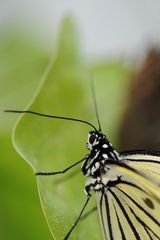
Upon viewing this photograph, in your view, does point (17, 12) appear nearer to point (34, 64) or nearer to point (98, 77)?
point (34, 64)

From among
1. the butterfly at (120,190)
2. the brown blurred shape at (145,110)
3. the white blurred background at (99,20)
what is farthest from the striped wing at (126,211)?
the white blurred background at (99,20)

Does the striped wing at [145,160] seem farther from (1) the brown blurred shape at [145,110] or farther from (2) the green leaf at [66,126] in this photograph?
(1) the brown blurred shape at [145,110]

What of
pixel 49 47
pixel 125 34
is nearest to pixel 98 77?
pixel 49 47

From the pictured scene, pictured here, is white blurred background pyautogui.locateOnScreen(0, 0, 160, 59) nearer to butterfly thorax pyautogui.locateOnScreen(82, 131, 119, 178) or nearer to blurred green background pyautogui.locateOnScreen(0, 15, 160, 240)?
blurred green background pyautogui.locateOnScreen(0, 15, 160, 240)

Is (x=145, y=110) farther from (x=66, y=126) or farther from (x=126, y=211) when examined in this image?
(x=126, y=211)

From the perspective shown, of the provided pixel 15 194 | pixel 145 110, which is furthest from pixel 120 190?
pixel 145 110

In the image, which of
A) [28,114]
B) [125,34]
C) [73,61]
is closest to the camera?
[28,114]

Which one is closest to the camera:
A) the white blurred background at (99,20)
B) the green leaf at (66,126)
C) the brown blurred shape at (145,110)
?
the green leaf at (66,126)

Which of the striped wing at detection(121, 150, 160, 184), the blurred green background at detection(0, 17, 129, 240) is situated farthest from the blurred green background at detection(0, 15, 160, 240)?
the striped wing at detection(121, 150, 160, 184)

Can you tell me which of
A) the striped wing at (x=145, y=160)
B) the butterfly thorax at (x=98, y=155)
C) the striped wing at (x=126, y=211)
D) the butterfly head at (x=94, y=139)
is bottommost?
the striped wing at (x=126, y=211)
